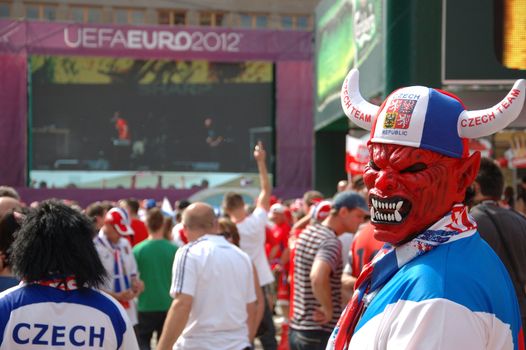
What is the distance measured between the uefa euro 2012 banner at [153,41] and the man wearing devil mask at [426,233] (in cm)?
2319

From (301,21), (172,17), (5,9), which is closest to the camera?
(5,9)

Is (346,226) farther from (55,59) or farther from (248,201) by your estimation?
(55,59)

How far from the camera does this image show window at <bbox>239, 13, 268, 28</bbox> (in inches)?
1635

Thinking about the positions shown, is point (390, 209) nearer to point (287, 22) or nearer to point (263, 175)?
point (263, 175)

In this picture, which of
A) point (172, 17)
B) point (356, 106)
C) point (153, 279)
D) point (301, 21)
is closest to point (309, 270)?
point (153, 279)

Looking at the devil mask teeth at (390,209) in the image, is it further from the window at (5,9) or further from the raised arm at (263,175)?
the window at (5,9)

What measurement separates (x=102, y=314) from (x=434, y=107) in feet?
5.38

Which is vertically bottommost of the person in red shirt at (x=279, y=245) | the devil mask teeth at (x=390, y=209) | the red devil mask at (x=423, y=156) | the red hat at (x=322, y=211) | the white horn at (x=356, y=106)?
the person in red shirt at (x=279, y=245)

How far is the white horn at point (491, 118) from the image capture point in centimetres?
223

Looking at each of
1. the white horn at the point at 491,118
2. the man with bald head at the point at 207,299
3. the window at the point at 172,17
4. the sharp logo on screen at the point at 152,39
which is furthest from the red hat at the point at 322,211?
the window at the point at 172,17

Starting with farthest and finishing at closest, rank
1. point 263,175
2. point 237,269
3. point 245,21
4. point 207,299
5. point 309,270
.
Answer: point 245,21 < point 263,175 < point 309,270 < point 237,269 < point 207,299

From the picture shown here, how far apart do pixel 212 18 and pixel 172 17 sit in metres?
2.05

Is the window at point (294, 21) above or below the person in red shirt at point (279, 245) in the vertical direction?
above

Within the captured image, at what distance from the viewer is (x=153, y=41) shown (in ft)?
82.7
